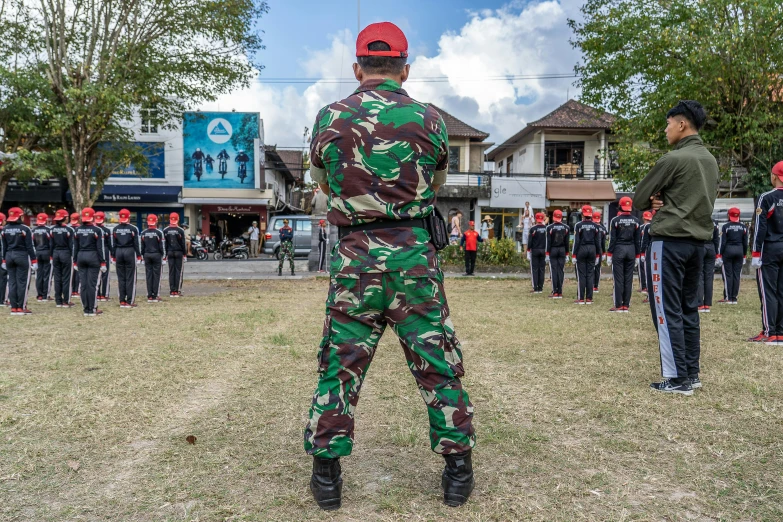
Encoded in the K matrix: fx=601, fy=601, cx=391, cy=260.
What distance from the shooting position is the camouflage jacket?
283cm

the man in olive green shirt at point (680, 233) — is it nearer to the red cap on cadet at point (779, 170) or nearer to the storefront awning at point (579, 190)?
the red cap on cadet at point (779, 170)

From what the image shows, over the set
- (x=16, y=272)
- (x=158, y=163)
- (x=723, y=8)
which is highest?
(x=723, y=8)

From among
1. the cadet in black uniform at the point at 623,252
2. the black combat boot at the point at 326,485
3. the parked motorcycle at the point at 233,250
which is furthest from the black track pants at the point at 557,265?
the parked motorcycle at the point at 233,250

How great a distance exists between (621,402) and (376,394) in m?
1.92

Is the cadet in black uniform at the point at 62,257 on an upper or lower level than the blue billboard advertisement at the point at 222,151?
lower

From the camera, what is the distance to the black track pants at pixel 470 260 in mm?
19281

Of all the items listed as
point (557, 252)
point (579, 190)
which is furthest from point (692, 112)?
point (579, 190)

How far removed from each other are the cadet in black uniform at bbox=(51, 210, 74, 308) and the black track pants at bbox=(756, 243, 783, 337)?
→ 38.3 feet

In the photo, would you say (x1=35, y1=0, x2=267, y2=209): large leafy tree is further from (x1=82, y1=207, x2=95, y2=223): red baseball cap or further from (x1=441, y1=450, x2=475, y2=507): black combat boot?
(x1=441, y1=450, x2=475, y2=507): black combat boot

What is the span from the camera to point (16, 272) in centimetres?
1101

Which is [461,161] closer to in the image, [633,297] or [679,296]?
[633,297]

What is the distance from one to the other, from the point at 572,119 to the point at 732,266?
27511mm

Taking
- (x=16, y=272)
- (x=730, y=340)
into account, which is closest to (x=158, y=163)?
(x=16, y=272)

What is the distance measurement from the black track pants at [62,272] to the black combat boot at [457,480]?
1124cm
